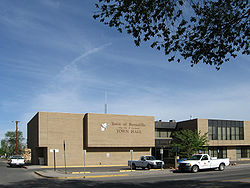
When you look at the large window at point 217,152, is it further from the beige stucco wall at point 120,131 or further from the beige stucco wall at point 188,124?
the beige stucco wall at point 120,131

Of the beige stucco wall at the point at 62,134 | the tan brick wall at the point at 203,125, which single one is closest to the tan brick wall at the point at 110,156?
the beige stucco wall at the point at 62,134

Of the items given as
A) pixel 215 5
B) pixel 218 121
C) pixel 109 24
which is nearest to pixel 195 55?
pixel 215 5

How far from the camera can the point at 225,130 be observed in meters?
51.2

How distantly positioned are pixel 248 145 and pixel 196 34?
45.7 metres

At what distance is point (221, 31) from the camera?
544 inches

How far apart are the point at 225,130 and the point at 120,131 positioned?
727 inches

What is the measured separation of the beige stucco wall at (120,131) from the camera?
42278 millimetres

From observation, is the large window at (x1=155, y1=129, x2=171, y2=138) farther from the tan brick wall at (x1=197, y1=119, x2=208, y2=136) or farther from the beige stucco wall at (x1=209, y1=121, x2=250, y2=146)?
the beige stucco wall at (x1=209, y1=121, x2=250, y2=146)

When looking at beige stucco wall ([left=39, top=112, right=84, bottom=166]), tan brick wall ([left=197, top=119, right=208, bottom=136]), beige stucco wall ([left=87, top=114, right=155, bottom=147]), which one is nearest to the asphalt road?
beige stucco wall ([left=39, top=112, right=84, bottom=166])

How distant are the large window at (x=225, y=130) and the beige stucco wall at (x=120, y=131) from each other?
1056cm

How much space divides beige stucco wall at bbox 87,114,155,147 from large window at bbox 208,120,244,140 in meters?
10.6

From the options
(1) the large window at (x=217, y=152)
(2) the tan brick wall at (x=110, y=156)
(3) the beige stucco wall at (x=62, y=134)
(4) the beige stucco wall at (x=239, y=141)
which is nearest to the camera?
(3) the beige stucco wall at (x=62, y=134)

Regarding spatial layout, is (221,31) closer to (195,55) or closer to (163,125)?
(195,55)

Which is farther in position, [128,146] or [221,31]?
[128,146]
